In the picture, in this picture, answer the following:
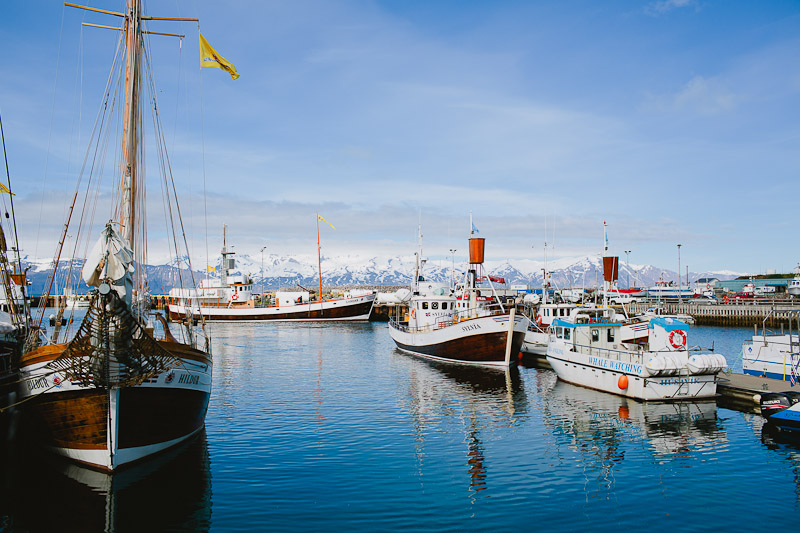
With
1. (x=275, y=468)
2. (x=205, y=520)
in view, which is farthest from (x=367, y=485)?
(x=205, y=520)

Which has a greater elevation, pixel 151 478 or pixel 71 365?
pixel 71 365

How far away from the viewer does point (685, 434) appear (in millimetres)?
22906

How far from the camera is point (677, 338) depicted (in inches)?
1137

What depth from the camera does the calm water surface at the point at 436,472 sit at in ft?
48.9

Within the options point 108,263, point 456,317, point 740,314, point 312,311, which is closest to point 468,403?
point 456,317

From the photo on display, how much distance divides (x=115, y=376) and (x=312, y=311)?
86021 millimetres

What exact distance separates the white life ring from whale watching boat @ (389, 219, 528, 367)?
1190 cm

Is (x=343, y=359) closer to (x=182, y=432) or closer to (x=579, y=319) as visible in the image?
(x=579, y=319)

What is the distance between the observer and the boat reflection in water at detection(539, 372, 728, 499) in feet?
65.9

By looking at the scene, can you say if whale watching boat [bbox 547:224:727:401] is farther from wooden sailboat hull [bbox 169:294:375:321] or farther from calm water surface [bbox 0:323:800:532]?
wooden sailboat hull [bbox 169:294:375:321]

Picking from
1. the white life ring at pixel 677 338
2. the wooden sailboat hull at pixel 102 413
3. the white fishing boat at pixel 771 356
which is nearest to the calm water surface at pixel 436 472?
the wooden sailboat hull at pixel 102 413

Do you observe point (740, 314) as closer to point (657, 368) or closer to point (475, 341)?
point (475, 341)

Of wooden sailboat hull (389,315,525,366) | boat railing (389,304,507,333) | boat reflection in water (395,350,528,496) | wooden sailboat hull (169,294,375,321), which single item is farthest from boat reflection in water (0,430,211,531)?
wooden sailboat hull (169,294,375,321)

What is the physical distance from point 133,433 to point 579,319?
27.3 m
